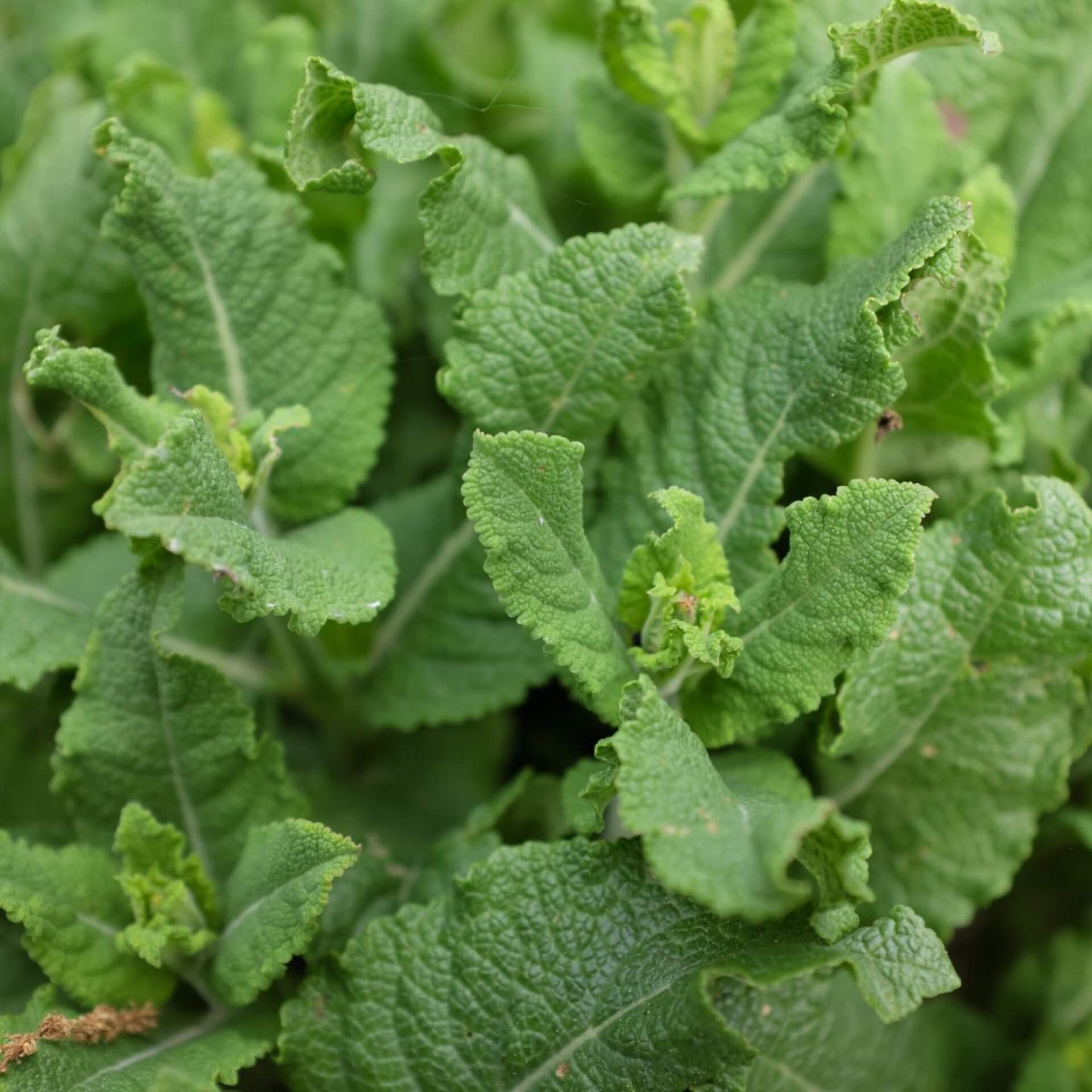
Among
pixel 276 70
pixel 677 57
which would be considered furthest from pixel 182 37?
pixel 677 57

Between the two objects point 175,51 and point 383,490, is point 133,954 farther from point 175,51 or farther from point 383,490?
point 175,51

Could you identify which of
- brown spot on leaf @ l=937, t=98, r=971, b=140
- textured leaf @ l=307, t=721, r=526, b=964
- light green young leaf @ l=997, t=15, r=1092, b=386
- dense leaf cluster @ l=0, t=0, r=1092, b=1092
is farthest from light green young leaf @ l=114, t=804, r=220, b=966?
brown spot on leaf @ l=937, t=98, r=971, b=140

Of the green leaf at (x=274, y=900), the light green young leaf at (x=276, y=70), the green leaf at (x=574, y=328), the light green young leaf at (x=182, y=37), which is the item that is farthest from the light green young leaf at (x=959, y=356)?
the light green young leaf at (x=182, y=37)

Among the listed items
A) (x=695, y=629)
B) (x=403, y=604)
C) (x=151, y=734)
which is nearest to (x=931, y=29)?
(x=695, y=629)

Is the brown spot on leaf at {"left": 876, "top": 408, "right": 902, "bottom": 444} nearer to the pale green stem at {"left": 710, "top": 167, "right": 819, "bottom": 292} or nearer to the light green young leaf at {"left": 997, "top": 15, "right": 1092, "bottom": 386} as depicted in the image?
the light green young leaf at {"left": 997, "top": 15, "right": 1092, "bottom": 386}

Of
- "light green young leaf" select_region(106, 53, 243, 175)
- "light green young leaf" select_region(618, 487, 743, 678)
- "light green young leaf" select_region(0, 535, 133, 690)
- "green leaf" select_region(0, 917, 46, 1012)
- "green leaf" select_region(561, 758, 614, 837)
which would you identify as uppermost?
"light green young leaf" select_region(106, 53, 243, 175)

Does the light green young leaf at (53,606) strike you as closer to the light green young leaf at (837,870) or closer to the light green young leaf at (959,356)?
the light green young leaf at (837,870)

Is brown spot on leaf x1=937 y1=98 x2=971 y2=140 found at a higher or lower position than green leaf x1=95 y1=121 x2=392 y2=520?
higher
